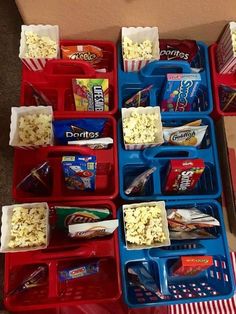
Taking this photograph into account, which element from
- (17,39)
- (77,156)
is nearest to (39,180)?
(77,156)

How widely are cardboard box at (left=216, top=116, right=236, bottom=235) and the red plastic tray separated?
0.34 metres

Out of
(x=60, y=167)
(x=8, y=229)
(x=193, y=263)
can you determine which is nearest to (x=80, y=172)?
(x=60, y=167)

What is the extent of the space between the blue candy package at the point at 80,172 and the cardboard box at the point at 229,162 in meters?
0.40

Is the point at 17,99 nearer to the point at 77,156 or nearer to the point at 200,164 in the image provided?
the point at 77,156

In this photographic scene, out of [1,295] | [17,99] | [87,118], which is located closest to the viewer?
[87,118]

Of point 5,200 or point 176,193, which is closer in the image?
point 176,193

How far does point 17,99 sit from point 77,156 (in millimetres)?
690

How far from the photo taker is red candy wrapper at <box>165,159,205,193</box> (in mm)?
1033

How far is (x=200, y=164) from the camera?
1035 mm

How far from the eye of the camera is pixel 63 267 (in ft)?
3.43

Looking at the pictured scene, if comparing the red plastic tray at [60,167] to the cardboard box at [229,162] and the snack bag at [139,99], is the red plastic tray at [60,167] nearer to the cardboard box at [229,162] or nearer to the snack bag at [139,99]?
the snack bag at [139,99]

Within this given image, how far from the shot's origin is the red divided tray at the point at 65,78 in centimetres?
112

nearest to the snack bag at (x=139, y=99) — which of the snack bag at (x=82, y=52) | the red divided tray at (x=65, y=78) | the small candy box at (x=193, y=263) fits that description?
the red divided tray at (x=65, y=78)

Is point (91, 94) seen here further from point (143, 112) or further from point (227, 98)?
point (227, 98)
